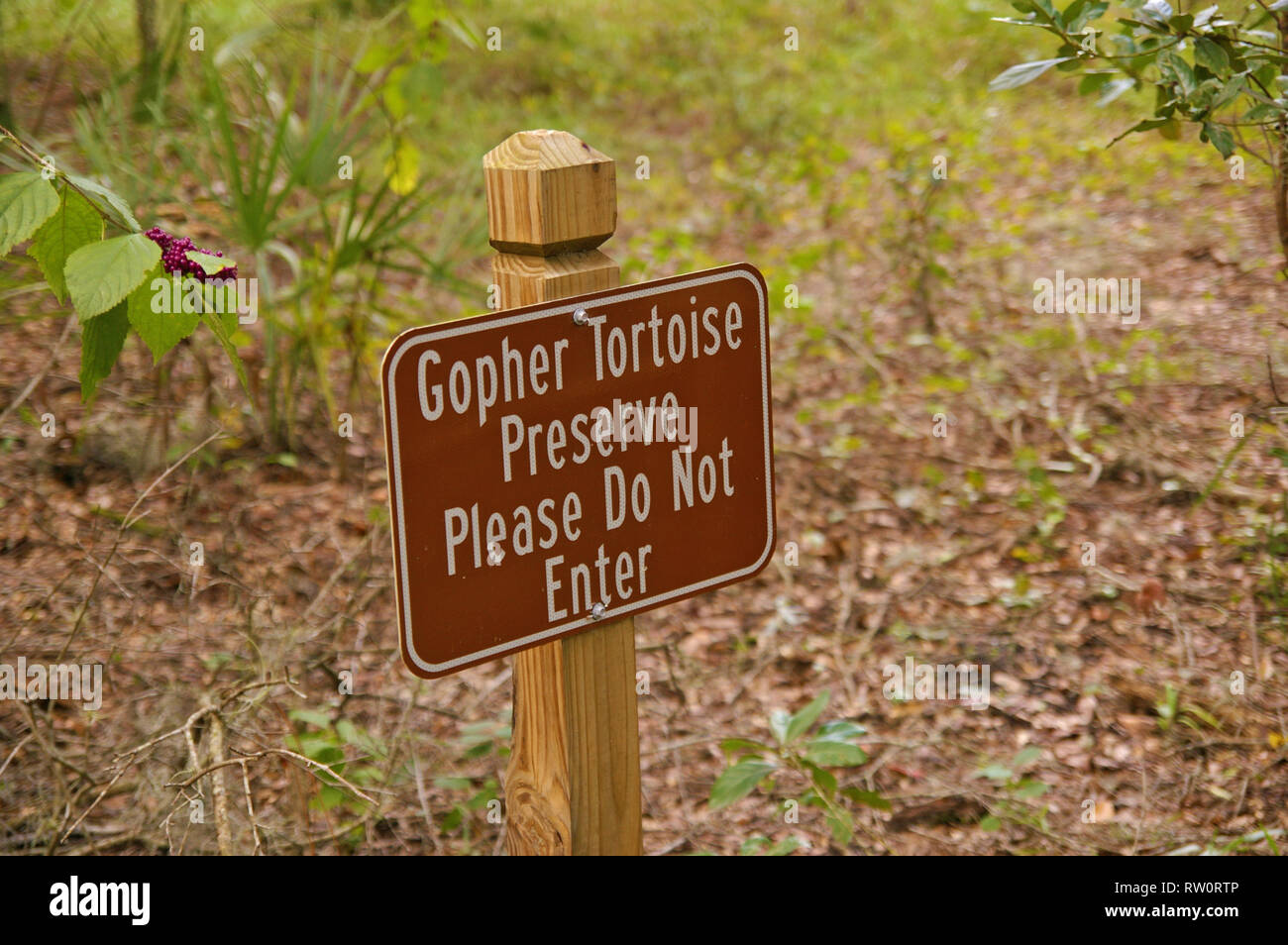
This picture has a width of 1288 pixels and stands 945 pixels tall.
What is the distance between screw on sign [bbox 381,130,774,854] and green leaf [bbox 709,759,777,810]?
0.84m

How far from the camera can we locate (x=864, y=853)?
9.69 feet

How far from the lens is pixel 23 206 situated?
1385mm

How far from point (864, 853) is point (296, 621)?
1779mm

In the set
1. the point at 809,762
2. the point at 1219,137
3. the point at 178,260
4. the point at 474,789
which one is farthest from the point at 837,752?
the point at 178,260

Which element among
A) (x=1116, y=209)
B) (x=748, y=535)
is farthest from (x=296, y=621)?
(x=1116, y=209)

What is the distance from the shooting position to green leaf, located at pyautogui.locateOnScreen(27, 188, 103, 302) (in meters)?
1.50

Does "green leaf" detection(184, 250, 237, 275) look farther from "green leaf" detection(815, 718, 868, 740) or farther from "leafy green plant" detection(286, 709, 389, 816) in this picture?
"green leaf" detection(815, 718, 868, 740)

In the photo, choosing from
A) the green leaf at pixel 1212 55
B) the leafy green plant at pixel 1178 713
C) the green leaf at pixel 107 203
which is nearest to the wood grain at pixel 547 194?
the green leaf at pixel 107 203

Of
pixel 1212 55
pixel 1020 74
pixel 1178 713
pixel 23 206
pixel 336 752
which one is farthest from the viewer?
pixel 1178 713

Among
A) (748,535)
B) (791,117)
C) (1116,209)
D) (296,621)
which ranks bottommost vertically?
(296,621)

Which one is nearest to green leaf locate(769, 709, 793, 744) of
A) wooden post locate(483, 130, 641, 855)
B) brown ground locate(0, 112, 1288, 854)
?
brown ground locate(0, 112, 1288, 854)

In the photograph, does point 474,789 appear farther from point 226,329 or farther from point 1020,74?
point 1020,74

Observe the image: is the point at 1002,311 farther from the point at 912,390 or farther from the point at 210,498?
the point at 210,498

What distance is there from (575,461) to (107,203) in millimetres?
729
